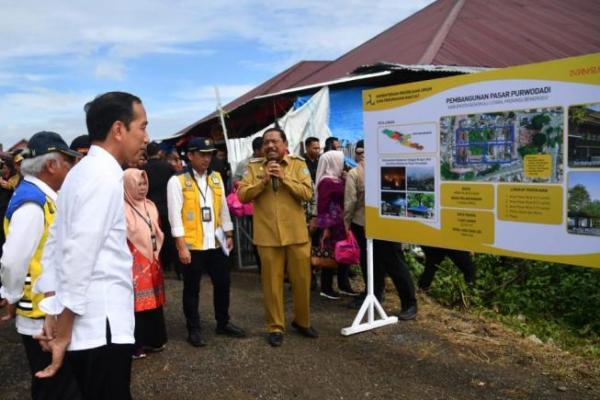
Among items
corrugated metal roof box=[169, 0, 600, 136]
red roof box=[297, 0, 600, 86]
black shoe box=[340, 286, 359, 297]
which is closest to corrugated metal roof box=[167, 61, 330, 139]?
corrugated metal roof box=[169, 0, 600, 136]

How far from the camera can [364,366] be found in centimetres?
447

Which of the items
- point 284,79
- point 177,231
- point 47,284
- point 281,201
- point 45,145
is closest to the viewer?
point 47,284

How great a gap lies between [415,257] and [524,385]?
163 inches

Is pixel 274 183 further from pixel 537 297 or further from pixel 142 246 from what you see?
pixel 537 297

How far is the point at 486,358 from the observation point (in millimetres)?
4555

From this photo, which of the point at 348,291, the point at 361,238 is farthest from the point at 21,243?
the point at 348,291

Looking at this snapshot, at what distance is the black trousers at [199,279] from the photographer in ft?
16.5

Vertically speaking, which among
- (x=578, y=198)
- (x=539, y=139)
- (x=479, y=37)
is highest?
(x=479, y=37)

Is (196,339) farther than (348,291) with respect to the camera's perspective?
No

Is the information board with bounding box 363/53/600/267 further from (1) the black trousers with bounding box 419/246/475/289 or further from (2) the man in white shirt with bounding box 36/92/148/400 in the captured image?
(2) the man in white shirt with bounding box 36/92/148/400

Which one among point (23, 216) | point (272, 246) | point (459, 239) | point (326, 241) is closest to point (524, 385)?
point (459, 239)

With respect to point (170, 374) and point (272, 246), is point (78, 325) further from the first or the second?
point (272, 246)

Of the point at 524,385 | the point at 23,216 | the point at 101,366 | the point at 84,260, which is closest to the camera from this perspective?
the point at 84,260

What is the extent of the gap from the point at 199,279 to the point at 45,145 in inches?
98.5
